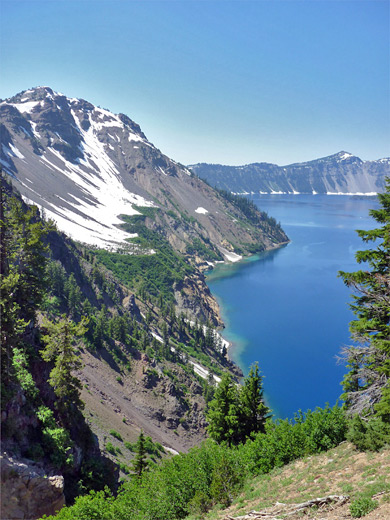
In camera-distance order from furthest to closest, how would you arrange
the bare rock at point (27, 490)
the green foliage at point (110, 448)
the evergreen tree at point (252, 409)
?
the green foliage at point (110, 448) → the evergreen tree at point (252, 409) → the bare rock at point (27, 490)

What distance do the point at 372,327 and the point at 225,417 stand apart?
1600cm

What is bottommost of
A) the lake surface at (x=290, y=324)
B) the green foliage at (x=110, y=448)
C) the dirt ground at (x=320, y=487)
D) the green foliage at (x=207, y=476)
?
the lake surface at (x=290, y=324)

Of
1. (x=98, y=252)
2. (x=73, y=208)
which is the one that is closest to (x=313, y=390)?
(x=98, y=252)

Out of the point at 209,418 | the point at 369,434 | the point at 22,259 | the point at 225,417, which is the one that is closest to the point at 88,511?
the point at 225,417

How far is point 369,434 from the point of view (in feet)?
52.5

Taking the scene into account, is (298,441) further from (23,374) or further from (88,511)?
(23,374)

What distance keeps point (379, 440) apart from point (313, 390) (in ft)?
229

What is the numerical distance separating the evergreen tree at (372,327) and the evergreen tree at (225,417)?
1163 centimetres

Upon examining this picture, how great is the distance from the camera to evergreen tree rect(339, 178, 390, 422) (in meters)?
17.8

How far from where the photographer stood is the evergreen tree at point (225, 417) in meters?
29.3

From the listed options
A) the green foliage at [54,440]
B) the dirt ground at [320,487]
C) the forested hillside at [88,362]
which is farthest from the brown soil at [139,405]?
the dirt ground at [320,487]

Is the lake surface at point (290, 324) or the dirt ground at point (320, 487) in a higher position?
the dirt ground at point (320, 487)

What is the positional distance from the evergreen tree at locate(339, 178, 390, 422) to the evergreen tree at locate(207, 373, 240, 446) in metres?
11.6

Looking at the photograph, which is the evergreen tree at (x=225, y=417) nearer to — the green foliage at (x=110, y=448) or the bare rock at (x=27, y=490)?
the bare rock at (x=27, y=490)
